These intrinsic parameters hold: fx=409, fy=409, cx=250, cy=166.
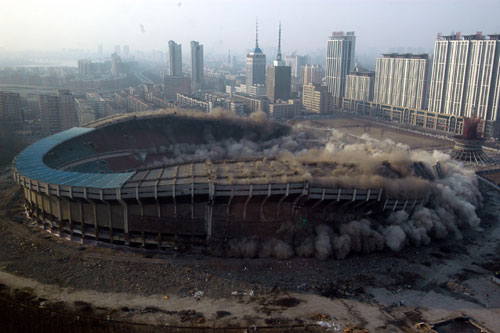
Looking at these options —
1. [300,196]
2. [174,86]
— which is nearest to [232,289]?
[300,196]

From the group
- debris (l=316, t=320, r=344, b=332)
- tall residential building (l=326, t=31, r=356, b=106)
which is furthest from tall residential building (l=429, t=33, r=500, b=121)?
debris (l=316, t=320, r=344, b=332)

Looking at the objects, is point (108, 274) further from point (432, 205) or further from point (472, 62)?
point (472, 62)

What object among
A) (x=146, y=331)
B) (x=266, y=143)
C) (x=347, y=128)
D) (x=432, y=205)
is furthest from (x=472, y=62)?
(x=146, y=331)

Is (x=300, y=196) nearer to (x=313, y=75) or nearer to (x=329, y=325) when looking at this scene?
(x=329, y=325)

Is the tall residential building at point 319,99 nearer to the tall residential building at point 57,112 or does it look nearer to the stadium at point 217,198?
the tall residential building at point 57,112

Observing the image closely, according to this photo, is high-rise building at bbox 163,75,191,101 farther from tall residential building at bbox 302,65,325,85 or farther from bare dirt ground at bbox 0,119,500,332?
bare dirt ground at bbox 0,119,500,332

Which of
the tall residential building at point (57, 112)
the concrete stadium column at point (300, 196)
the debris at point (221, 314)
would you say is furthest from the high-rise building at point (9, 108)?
the debris at point (221, 314)
